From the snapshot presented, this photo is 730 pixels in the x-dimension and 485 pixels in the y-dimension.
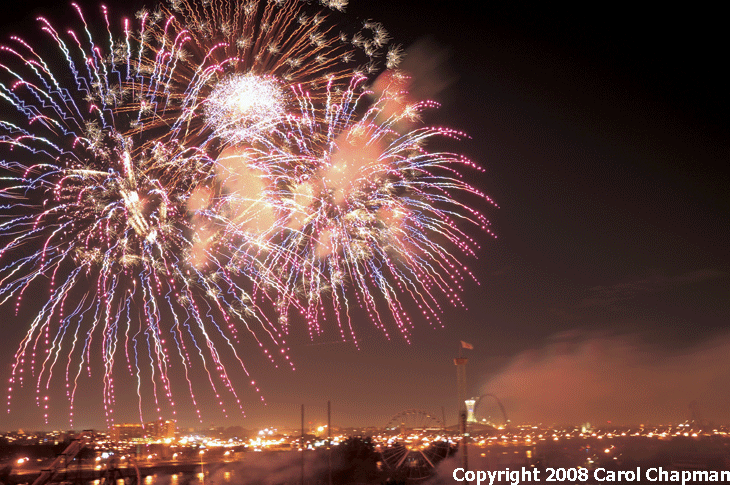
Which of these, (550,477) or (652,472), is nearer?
(550,477)

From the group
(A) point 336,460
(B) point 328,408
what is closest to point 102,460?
(A) point 336,460

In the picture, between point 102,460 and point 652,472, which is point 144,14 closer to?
point 102,460

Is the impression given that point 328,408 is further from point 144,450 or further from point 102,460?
point 144,450

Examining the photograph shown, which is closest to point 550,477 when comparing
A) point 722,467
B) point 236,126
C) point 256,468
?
point 256,468

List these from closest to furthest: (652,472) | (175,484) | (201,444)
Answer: (175,484) < (652,472) < (201,444)

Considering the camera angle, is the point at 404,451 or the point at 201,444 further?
the point at 201,444

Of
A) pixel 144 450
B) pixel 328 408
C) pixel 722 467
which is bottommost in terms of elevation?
pixel 722 467

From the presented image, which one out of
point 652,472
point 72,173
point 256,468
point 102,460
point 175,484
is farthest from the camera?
Result: point 652,472

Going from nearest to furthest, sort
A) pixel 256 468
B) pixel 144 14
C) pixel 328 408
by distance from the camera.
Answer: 1. pixel 144 14
2. pixel 328 408
3. pixel 256 468

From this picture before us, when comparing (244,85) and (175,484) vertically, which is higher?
(244,85)
